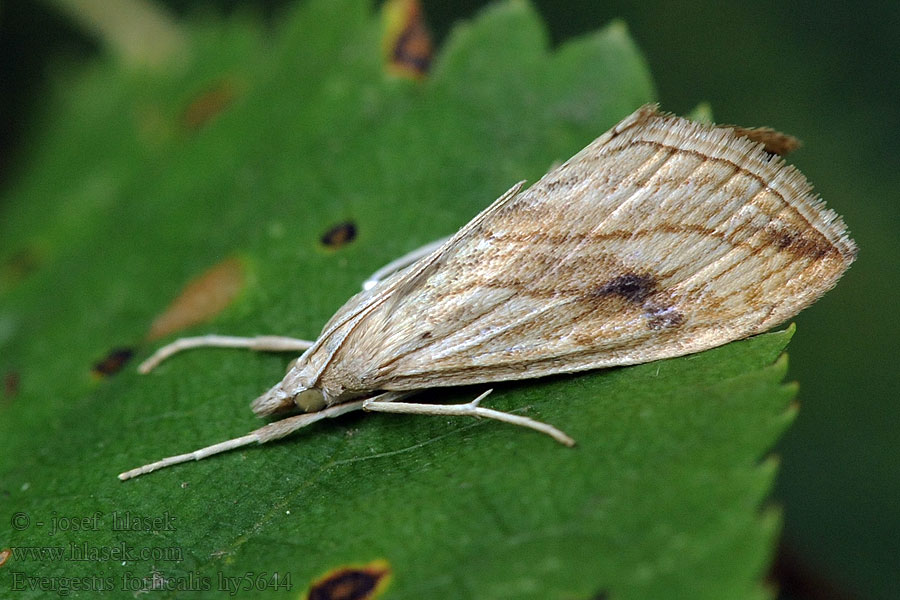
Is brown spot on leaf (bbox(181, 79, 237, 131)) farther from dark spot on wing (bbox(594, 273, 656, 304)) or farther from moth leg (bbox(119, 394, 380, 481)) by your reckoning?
dark spot on wing (bbox(594, 273, 656, 304))

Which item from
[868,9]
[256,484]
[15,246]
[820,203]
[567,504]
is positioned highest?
[868,9]

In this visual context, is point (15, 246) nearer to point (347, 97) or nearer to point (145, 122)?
point (145, 122)

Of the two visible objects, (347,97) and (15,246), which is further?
(15,246)

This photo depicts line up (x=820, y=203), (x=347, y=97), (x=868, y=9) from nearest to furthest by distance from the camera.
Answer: (x=820, y=203)
(x=347, y=97)
(x=868, y=9)

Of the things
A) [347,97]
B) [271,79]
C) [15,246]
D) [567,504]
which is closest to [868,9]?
[347,97]

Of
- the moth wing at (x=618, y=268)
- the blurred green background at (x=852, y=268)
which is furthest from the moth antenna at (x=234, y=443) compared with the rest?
the blurred green background at (x=852, y=268)

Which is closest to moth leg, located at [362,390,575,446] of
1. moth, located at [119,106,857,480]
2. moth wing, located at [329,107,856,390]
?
moth, located at [119,106,857,480]

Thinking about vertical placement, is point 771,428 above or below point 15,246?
above

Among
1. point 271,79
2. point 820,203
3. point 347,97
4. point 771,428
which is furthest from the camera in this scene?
point 271,79
